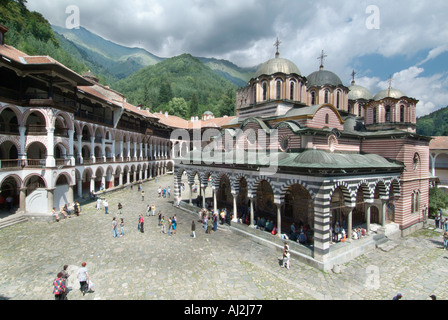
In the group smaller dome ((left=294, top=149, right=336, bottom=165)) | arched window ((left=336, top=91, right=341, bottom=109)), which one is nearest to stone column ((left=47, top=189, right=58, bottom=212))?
smaller dome ((left=294, top=149, right=336, bottom=165))

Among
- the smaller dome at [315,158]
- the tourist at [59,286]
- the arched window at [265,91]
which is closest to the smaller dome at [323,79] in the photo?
the arched window at [265,91]

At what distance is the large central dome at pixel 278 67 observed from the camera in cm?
2245

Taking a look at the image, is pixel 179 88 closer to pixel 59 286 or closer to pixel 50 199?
pixel 50 199

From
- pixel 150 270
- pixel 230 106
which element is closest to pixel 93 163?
pixel 150 270

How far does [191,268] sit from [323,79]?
22.0m

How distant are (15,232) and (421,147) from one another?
105 ft

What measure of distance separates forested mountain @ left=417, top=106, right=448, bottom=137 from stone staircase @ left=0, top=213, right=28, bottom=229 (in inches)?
4597

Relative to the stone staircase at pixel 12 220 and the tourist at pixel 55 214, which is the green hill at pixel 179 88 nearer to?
the tourist at pixel 55 214

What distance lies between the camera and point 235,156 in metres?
20.3

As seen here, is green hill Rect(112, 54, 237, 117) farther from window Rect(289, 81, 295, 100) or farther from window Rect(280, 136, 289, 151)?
window Rect(280, 136, 289, 151)

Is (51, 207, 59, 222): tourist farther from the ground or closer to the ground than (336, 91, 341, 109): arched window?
closer to the ground

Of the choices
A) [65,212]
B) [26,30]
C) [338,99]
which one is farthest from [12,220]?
[26,30]

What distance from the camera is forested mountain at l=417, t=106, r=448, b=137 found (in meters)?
92.4

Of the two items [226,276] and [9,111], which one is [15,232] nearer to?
[9,111]
